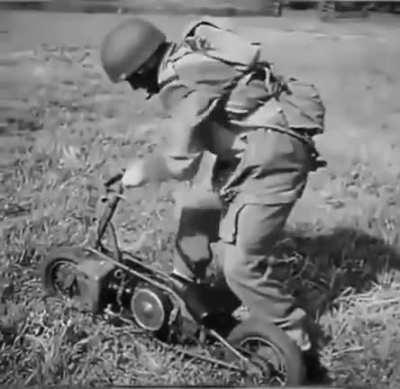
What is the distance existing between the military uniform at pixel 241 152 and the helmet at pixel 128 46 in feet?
0.12

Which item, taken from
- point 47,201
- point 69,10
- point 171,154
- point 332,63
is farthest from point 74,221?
point 332,63

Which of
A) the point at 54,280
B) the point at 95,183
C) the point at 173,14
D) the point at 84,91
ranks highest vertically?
the point at 173,14

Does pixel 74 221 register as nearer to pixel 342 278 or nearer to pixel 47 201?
pixel 47 201

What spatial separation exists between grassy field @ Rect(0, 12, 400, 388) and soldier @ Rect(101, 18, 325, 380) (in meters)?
0.03

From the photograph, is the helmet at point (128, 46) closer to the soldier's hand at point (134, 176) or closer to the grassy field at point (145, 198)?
the grassy field at point (145, 198)

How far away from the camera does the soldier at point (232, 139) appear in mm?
1990

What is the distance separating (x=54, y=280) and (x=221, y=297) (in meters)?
0.28

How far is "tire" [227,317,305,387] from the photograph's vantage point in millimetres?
2010

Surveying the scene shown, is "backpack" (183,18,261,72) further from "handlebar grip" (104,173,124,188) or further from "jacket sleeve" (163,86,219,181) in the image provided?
"handlebar grip" (104,173,124,188)

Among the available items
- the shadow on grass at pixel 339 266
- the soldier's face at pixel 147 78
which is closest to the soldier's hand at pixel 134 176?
the soldier's face at pixel 147 78

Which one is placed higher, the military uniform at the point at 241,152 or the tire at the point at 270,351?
the military uniform at the point at 241,152

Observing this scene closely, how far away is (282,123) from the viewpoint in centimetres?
199

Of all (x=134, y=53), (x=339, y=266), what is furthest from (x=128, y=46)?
(x=339, y=266)

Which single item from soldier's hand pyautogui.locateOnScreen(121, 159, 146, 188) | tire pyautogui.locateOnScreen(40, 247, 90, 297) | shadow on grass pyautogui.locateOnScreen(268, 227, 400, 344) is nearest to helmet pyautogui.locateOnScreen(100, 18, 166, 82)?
soldier's hand pyautogui.locateOnScreen(121, 159, 146, 188)
